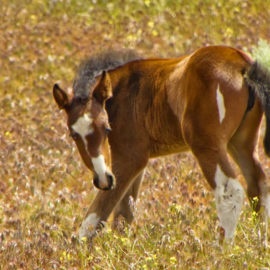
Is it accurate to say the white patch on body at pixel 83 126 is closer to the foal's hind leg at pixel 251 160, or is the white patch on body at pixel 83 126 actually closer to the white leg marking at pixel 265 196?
the foal's hind leg at pixel 251 160

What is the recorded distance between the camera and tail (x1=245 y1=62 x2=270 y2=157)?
243 inches

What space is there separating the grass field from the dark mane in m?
1.27

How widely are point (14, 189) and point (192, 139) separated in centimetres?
290

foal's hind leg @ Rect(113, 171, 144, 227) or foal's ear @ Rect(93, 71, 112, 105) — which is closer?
foal's ear @ Rect(93, 71, 112, 105)

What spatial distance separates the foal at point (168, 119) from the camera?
6117 mm

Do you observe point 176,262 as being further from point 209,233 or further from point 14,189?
point 14,189

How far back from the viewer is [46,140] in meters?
10.4

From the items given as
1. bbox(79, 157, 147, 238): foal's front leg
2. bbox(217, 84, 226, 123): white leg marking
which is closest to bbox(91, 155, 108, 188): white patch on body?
bbox(79, 157, 147, 238): foal's front leg

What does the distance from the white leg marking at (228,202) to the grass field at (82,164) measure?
0.11 meters

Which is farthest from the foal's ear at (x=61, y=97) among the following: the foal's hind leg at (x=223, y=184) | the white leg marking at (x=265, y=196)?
the white leg marking at (x=265, y=196)

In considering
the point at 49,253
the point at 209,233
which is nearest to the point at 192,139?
the point at 209,233

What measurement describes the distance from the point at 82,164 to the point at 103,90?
2.75 m

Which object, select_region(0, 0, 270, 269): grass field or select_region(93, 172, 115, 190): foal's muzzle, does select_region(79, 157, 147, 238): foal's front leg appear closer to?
select_region(0, 0, 270, 269): grass field

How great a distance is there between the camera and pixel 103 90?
21.9 feet
